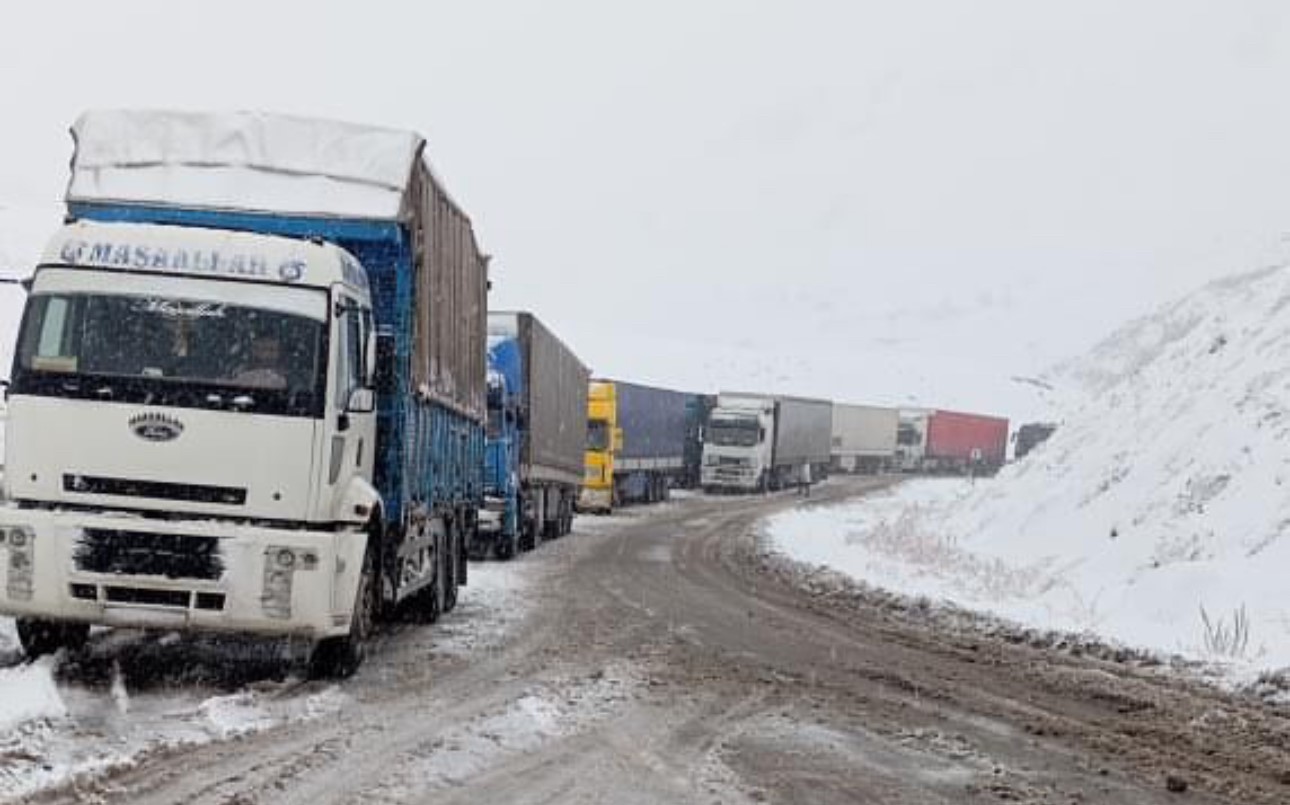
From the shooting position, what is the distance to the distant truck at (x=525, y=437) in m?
23.6

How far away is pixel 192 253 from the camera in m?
10.3

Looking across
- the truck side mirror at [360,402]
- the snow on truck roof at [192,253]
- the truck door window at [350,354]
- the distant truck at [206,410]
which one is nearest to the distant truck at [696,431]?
the distant truck at [206,410]

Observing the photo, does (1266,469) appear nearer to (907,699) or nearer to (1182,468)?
(1182,468)

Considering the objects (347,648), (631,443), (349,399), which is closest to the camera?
(349,399)

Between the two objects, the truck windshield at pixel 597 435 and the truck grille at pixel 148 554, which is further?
the truck windshield at pixel 597 435

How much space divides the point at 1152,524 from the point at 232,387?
13.8 meters

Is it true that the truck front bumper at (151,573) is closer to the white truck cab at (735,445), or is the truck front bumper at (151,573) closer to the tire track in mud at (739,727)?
the tire track in mud at (739,727)

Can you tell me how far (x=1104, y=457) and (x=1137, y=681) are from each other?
1479 cm

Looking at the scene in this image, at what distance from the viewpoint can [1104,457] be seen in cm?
2631

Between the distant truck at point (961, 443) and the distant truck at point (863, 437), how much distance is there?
3.34 metres

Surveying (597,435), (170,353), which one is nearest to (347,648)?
(170,353)

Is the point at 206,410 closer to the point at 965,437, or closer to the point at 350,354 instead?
the point at 350,354

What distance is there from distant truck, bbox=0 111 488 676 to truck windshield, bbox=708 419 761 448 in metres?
41.0

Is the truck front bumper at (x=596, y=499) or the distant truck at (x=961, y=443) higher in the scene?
the distant truck at (x=961, y=443)
